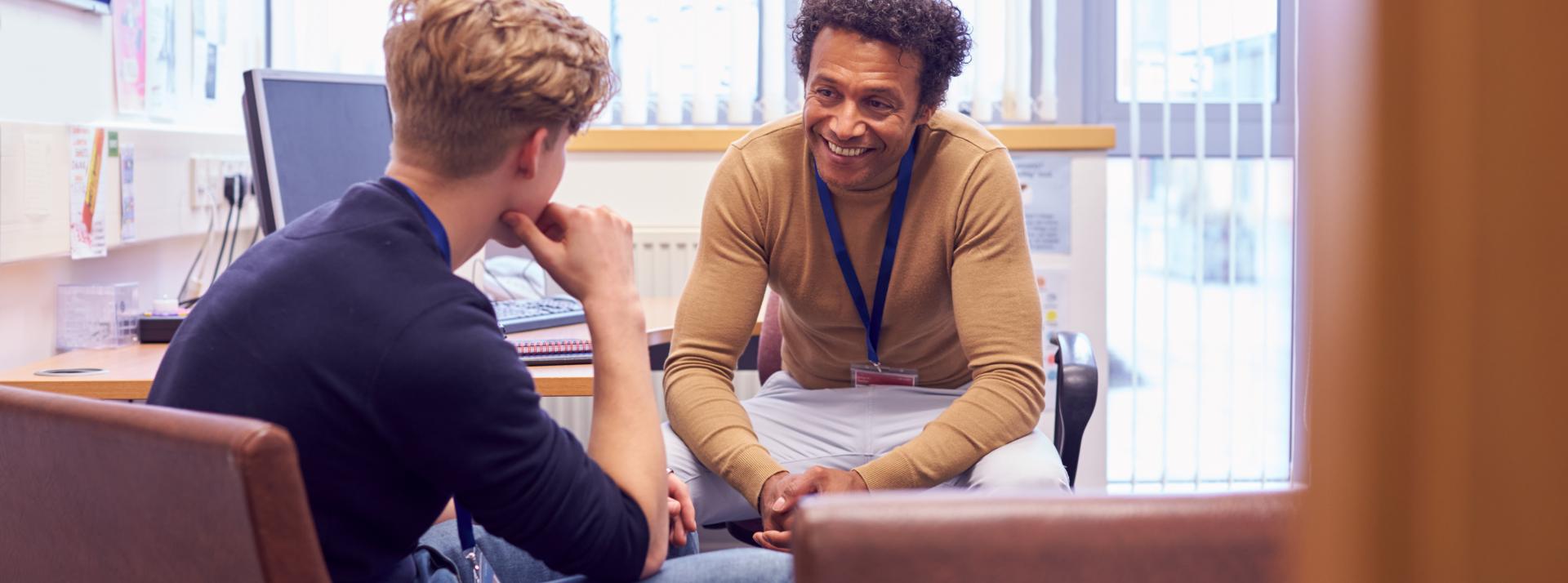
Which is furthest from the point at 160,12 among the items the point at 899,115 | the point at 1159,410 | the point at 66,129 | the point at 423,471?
the point at 1159,410

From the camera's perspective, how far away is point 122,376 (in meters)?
1.71

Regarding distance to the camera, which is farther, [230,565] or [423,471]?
[423,471]

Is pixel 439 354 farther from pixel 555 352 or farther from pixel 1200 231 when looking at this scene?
pixel 1200 231

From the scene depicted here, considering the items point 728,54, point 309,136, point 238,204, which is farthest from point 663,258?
point 309,136

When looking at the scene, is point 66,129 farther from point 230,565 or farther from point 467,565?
point 230,565

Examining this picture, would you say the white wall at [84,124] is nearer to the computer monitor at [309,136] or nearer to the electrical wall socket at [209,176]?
the electrical wall socket at [209,176]

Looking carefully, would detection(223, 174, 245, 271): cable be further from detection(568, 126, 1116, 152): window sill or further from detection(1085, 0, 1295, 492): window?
detection(1085, 0, 1295, 492): window

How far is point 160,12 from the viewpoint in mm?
2385

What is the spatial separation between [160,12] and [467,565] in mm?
1643

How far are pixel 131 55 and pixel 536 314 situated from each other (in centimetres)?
87

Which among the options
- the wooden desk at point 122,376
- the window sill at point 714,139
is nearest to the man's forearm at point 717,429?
the wooden desk at point 122,376

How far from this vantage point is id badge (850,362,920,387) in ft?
6.23

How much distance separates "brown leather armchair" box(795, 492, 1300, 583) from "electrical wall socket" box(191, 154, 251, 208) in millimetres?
2159

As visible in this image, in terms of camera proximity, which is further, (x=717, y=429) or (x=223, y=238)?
(x=223, y=238)
